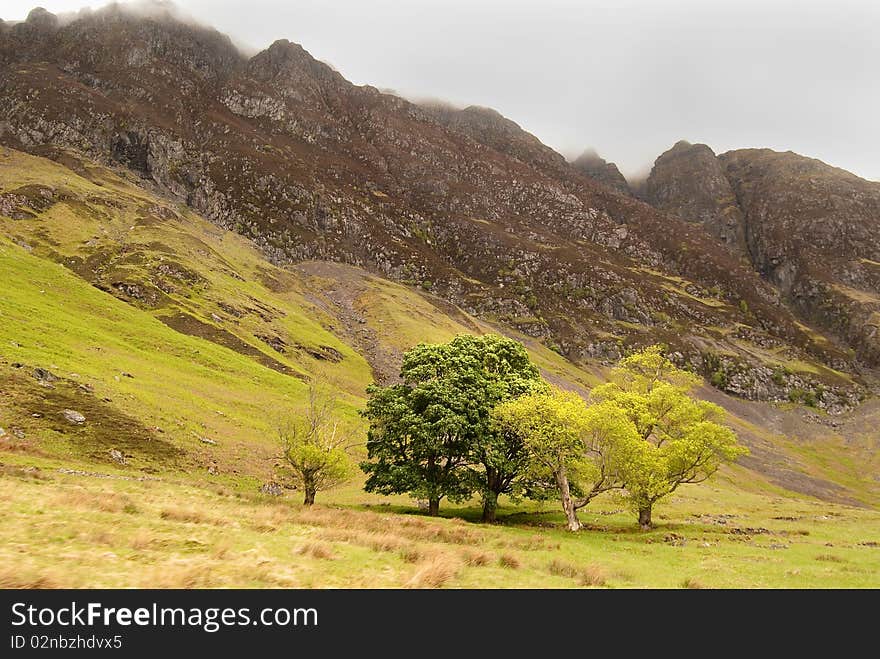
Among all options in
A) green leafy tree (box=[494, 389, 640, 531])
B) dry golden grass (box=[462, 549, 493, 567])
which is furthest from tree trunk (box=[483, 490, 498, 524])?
dry golden grass (box=[462, 549, 493, 567])

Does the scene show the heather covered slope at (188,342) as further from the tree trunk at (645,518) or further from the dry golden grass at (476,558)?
the tree trunk at (645,518)

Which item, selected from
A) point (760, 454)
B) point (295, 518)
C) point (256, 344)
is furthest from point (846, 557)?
point (760, 454)

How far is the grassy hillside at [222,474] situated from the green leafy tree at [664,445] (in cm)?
373

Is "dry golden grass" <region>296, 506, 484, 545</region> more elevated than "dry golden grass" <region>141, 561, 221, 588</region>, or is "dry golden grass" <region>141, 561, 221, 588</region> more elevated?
"dry golden grass" <region>141, 561, 221, 588</region>

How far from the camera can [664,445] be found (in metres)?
42.6

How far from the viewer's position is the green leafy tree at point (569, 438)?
35469 millimetres

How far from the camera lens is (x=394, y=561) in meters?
16.7

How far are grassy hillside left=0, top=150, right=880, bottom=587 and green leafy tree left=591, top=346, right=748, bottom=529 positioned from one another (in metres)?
3.73

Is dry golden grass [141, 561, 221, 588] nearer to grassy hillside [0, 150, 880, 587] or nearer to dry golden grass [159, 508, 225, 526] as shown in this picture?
grassy hillside [0, 150, 880, 587]

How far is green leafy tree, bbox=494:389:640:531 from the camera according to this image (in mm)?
35469

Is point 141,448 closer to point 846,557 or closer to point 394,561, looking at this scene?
point 394,561

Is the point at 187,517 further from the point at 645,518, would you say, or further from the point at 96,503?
the point at 645,518
